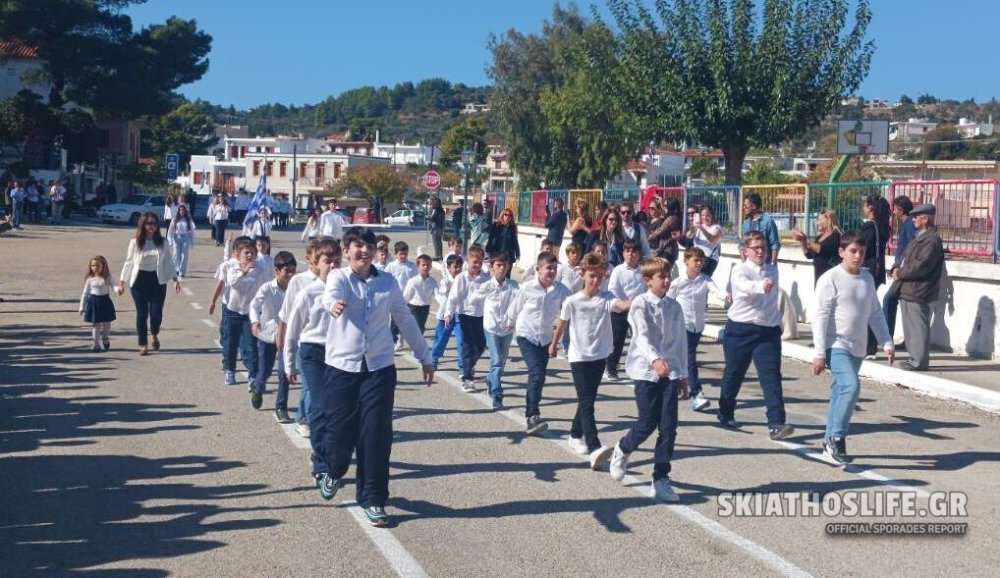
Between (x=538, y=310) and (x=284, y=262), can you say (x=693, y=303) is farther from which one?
(x=284, y=262)

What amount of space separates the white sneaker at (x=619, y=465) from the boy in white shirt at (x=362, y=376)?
6.02 feet

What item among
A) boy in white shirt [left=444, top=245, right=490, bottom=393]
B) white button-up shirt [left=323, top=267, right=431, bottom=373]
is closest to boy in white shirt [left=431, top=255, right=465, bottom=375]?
boy in white shirt [left=444, top=245, right=490, bottom=393]

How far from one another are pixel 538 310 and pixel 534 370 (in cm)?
52

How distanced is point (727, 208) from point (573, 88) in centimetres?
2953

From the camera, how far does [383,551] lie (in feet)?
21.2

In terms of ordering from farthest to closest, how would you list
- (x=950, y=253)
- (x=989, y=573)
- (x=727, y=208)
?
(x=727, y=208) → (x=950, y=253) → (x=989, y=573)

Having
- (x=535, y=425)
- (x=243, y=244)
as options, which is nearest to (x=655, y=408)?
(x=535, y=425)

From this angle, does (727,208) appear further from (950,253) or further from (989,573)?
(989,573)

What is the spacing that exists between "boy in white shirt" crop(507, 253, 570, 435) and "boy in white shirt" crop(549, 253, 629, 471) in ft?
2.63

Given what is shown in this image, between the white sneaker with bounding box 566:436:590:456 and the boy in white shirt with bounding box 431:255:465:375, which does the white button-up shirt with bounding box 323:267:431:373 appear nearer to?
the white sneaker with bounding box 566:436:590:456

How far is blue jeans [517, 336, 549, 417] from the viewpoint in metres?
9.81

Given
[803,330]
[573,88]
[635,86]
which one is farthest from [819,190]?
[573,88]

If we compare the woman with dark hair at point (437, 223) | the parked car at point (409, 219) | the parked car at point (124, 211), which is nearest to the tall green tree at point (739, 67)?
the woman with dark hair at point (437, 223)

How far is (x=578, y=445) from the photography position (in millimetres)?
9188
